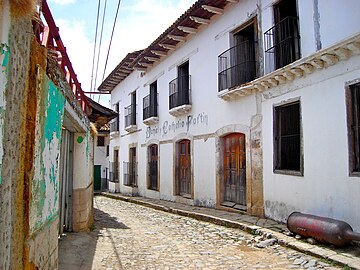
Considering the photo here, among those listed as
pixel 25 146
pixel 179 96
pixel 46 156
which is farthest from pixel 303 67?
pixel 179 96

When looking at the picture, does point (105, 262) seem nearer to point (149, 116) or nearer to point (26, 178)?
point (26, 178)

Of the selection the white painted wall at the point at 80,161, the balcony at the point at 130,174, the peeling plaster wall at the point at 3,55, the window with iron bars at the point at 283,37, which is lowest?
the balcony at the point at 130,174

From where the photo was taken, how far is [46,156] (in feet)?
10.6

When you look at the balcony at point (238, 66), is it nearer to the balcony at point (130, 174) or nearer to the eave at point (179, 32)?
the eave at point (179, 32)

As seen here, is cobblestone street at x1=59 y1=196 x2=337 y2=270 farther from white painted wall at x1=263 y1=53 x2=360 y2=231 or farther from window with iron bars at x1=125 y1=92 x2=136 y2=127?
window with iron bars at x1=125 y1=92 x2=136 y2=127

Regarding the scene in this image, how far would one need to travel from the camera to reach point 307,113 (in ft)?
21.7

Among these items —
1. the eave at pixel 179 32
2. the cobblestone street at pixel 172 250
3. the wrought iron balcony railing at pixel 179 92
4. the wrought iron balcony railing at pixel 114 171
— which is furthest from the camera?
the wrought iron balcony railing at pixel 114 171

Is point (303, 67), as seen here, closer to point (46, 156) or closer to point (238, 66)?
point (238, 66)

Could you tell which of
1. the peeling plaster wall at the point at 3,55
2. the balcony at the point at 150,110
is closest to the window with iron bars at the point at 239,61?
the balcony at the point at 150,110

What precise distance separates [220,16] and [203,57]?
4.54 feet

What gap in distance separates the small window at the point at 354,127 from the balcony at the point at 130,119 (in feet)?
37.7

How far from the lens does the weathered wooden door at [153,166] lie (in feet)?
47.0

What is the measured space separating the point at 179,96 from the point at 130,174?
653cm

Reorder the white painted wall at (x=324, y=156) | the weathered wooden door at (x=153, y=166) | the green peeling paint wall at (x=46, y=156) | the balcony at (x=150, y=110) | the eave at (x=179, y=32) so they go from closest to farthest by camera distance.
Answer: the green peeling paint wall at (x=46, y=156) → the white painted wall at (x=324, y=156) → the eave at (x=179, y=32) → the balcony at (x=150, y=110) → the weathered wooden door at (x=153, y=166)
